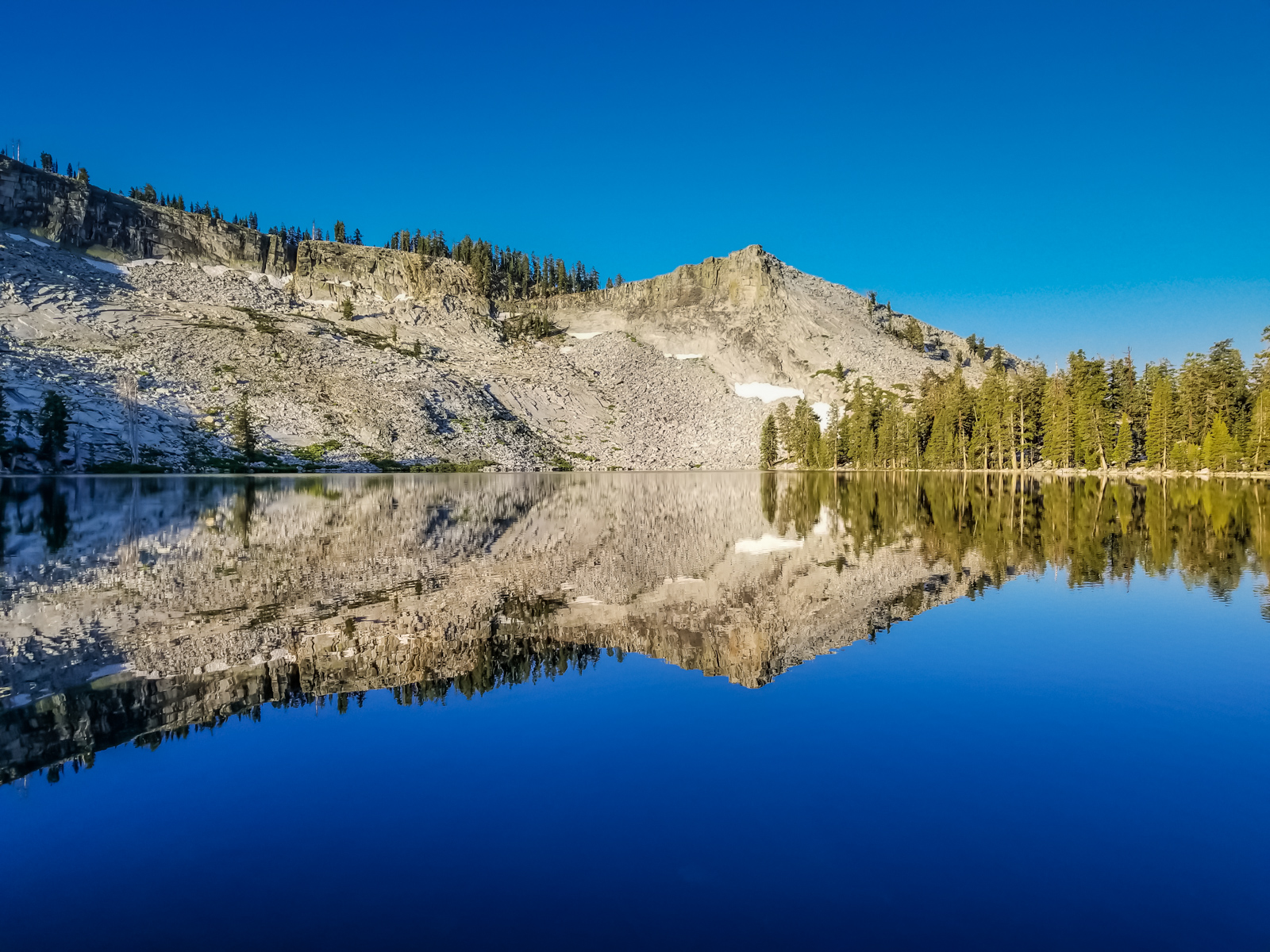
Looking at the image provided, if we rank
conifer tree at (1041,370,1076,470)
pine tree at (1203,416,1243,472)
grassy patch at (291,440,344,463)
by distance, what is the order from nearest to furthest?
pine tree at (1203,416,1243,472) → conifer tree at (1041,370,1076,470) → grassy patch at (291,440,344,463)

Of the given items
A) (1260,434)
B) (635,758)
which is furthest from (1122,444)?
(635,758)

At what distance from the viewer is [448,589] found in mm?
18547

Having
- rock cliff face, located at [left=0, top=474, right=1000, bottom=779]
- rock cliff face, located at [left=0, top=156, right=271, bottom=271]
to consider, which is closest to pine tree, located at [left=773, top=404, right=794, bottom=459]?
rock cliff face, located at [left=0, top=474, right=1000, bottom=779]

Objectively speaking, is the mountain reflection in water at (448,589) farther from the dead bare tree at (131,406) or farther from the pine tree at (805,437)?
the pine tree at (805,437)

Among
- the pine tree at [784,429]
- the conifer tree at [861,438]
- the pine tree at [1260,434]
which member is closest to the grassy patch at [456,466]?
the pine tree at [784,429]

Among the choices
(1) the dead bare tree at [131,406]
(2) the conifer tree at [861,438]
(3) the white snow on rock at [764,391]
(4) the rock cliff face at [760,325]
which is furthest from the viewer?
(4) the rock cliff face at [760,325]

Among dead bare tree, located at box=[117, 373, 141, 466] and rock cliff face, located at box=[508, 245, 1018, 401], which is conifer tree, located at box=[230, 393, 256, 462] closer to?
dead bare tree, located at box=[117, 373, 141, 466]

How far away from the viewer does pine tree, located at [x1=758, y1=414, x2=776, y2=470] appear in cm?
14400

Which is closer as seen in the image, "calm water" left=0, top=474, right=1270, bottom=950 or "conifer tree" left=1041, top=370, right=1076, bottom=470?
"calm water" left=0, top=474, right=1270, bottom=950

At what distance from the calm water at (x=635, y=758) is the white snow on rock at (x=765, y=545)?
19.4 ft

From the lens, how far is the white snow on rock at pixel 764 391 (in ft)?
539

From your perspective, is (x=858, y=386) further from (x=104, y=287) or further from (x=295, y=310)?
(x=104, y=287)

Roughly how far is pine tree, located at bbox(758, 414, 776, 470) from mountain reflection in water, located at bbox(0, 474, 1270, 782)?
334ft

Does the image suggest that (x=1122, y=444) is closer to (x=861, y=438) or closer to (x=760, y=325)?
(x=861, y=438)
